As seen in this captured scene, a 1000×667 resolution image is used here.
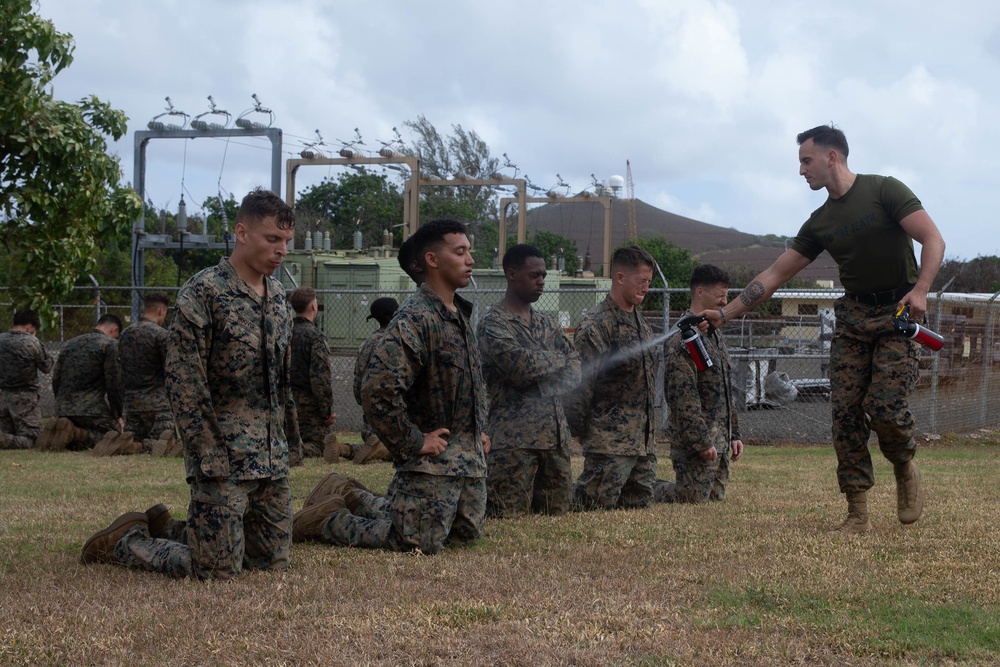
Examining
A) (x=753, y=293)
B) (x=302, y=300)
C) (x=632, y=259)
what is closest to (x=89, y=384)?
(x=302, y=300)

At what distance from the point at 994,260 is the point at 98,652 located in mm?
48326

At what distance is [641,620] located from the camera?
440 centimetres

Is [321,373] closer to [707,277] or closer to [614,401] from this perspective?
[614,401]

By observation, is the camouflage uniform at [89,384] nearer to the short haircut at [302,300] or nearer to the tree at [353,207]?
the short haircut at [302,300]

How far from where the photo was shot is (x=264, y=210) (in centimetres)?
541

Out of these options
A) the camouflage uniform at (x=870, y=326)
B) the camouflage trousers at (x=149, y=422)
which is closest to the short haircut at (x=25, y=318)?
the camouflage trousers at (x=149, y=422)

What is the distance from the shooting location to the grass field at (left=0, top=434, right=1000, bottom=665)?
3.99 metres

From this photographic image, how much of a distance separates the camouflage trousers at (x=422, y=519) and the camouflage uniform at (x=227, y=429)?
70 cm

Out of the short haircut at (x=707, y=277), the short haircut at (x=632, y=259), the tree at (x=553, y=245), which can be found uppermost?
the tree at (x=553, y=245)

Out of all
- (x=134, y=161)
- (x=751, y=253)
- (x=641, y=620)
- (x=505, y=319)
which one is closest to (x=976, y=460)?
(x=505, y=319)

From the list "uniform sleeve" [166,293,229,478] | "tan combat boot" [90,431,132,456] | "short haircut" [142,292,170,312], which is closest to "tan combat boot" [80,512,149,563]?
"uniform sleeve" [166,293,229,478]

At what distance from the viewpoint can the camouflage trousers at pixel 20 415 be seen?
1353 centimetres

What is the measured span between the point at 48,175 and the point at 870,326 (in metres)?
9.10

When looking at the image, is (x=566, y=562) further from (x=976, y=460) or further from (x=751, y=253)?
(x=751, y=253)
